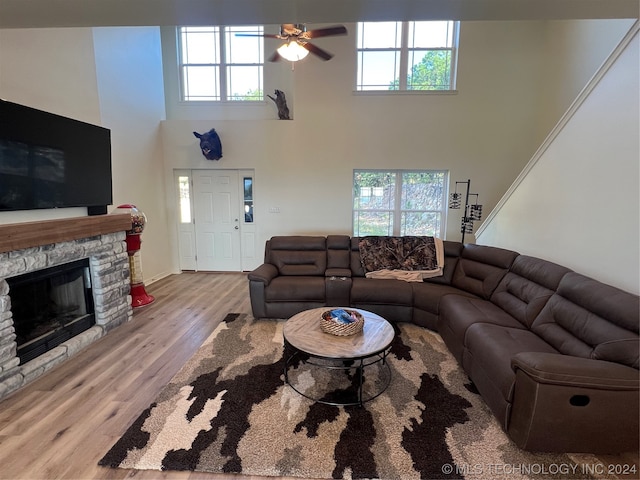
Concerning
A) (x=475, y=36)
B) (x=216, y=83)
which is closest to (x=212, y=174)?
(x=216, y=83)

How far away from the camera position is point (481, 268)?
3346 mm

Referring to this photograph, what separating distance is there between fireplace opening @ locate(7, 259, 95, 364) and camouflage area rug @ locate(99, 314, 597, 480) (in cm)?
126

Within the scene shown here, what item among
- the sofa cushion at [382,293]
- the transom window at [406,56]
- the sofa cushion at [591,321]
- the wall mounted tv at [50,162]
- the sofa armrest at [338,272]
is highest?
the transom window at [406,56]

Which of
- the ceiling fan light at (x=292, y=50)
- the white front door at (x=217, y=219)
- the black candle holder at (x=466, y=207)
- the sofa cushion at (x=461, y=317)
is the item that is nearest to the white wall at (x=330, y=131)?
the black candle holder at (x=466, y=207)

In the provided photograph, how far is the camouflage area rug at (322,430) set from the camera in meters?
1.62

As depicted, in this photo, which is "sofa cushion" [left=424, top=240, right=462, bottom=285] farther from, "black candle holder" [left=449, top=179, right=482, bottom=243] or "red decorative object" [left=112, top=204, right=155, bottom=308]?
"red decorative object" [left=112, top=204, right=155, bottom=308]

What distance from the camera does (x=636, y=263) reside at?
204 cm

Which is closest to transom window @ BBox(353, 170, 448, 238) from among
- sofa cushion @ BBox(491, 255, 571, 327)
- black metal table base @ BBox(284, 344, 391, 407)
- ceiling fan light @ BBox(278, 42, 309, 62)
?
ceiling fan light @ BBox(278, 42, 309, 62)

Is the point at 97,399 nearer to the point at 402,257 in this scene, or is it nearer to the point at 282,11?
the point at 282,11

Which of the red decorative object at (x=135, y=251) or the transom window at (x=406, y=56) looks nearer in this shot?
the red decorative object at (x=135, y=251)

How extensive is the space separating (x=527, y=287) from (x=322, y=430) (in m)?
2.17

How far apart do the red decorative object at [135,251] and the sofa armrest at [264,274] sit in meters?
1.62

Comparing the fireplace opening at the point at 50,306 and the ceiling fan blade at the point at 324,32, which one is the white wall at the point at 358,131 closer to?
the ceiling fan blade at the point at 324,32

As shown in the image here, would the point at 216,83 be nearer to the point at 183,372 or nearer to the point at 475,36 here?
the point at 475,36
